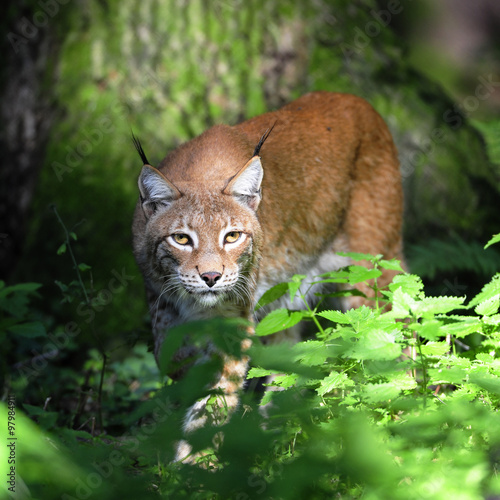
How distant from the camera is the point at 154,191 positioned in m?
3.40

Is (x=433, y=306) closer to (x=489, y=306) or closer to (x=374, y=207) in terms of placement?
(x=489, y=306)

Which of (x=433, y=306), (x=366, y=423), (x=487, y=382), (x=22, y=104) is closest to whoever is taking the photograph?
(x=366, y=423)

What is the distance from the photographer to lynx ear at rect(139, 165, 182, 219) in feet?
10.9

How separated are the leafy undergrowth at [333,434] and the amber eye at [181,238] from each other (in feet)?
2.37

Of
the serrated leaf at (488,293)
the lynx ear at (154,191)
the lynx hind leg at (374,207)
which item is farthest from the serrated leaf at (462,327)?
the lynx hind leg at (374,207)

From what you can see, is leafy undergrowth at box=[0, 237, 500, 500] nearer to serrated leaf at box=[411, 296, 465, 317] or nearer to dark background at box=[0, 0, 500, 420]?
serrated leaf at box=[411, 296, 465, 317]

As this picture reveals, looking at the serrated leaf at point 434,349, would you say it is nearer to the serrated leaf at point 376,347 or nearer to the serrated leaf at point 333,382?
the serrated leaf at point 376,347

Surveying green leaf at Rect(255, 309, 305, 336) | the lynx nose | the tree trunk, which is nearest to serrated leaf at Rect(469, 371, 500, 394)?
green leaf at Rect(255, 309, 305, 336)

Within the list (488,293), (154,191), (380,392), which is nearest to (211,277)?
(154,191)

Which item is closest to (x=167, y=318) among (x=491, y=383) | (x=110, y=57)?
A: (x=491, y=383)

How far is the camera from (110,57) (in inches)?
202

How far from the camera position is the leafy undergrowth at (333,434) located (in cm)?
159

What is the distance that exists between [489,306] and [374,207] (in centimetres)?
182

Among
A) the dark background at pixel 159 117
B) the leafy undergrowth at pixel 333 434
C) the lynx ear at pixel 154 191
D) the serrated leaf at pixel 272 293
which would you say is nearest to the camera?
the leafy undergrowth at pixel 333 434
